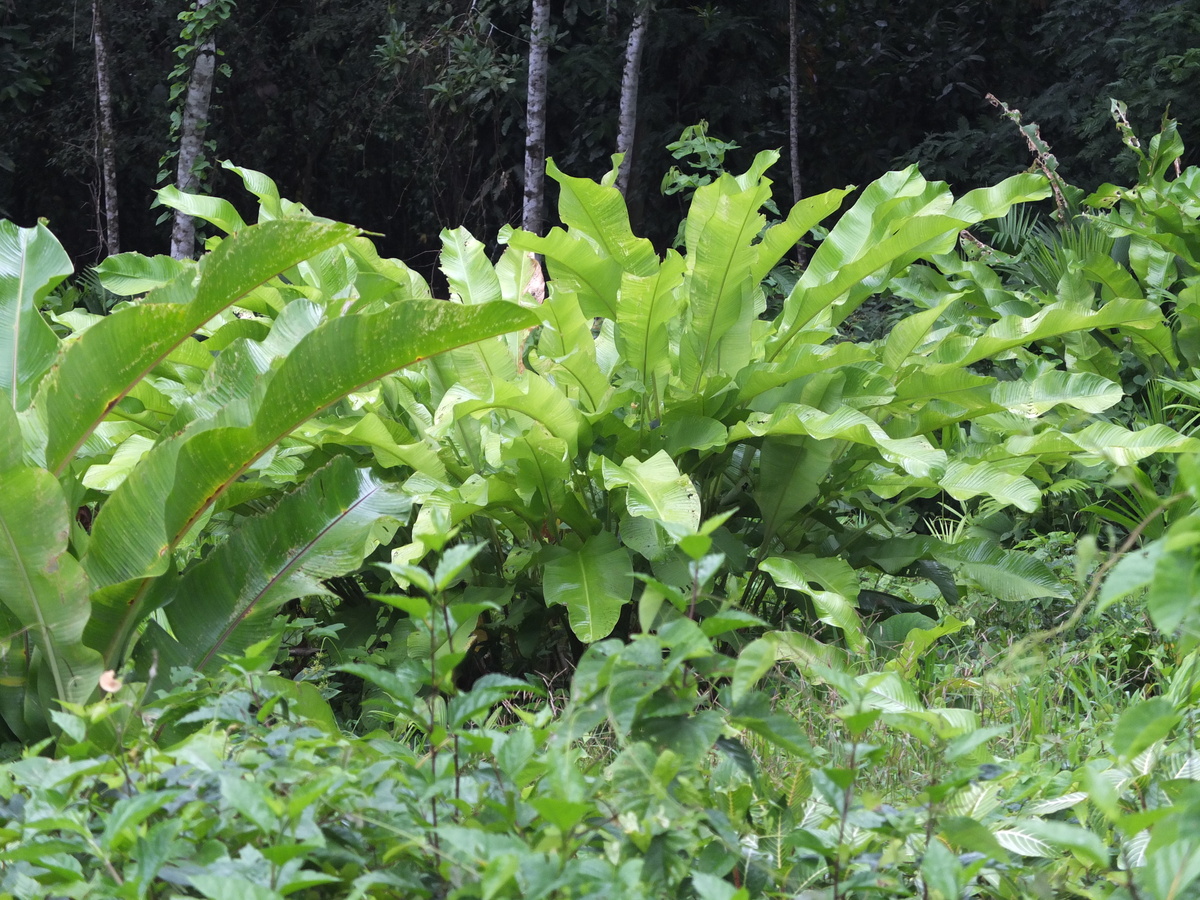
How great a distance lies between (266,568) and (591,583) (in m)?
0.76

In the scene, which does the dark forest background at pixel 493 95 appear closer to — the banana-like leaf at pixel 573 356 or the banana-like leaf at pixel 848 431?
the banana-like leaf at pixel 573 356

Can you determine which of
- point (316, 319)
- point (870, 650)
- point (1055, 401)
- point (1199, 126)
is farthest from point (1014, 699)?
point (1199, 126)

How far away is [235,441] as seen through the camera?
203 centimetres

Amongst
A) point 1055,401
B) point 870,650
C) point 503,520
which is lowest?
point 870,650

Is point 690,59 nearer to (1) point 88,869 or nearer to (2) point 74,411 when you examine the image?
(2) point 74,411

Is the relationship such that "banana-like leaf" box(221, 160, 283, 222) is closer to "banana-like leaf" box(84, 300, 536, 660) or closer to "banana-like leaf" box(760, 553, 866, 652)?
"banana-like leaf" box(84, 300, 536, 660)

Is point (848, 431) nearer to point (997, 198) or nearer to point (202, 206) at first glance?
point (997, 198)

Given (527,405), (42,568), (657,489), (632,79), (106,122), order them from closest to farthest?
(42,568)
(657,489)
(527,405)
(632,79)
(106,122)

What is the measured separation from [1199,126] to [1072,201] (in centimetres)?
377

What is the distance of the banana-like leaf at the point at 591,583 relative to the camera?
8.08 ft

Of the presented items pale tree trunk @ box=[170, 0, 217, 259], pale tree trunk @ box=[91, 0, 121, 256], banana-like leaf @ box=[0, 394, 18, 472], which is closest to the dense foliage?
banana-like leaf @ box=[0, 394, 18, 472]

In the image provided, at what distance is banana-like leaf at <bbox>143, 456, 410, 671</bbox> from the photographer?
7.06ft

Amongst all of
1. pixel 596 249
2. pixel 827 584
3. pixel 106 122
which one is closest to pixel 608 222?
pixel 596 249

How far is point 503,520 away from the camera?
9.52 ft
